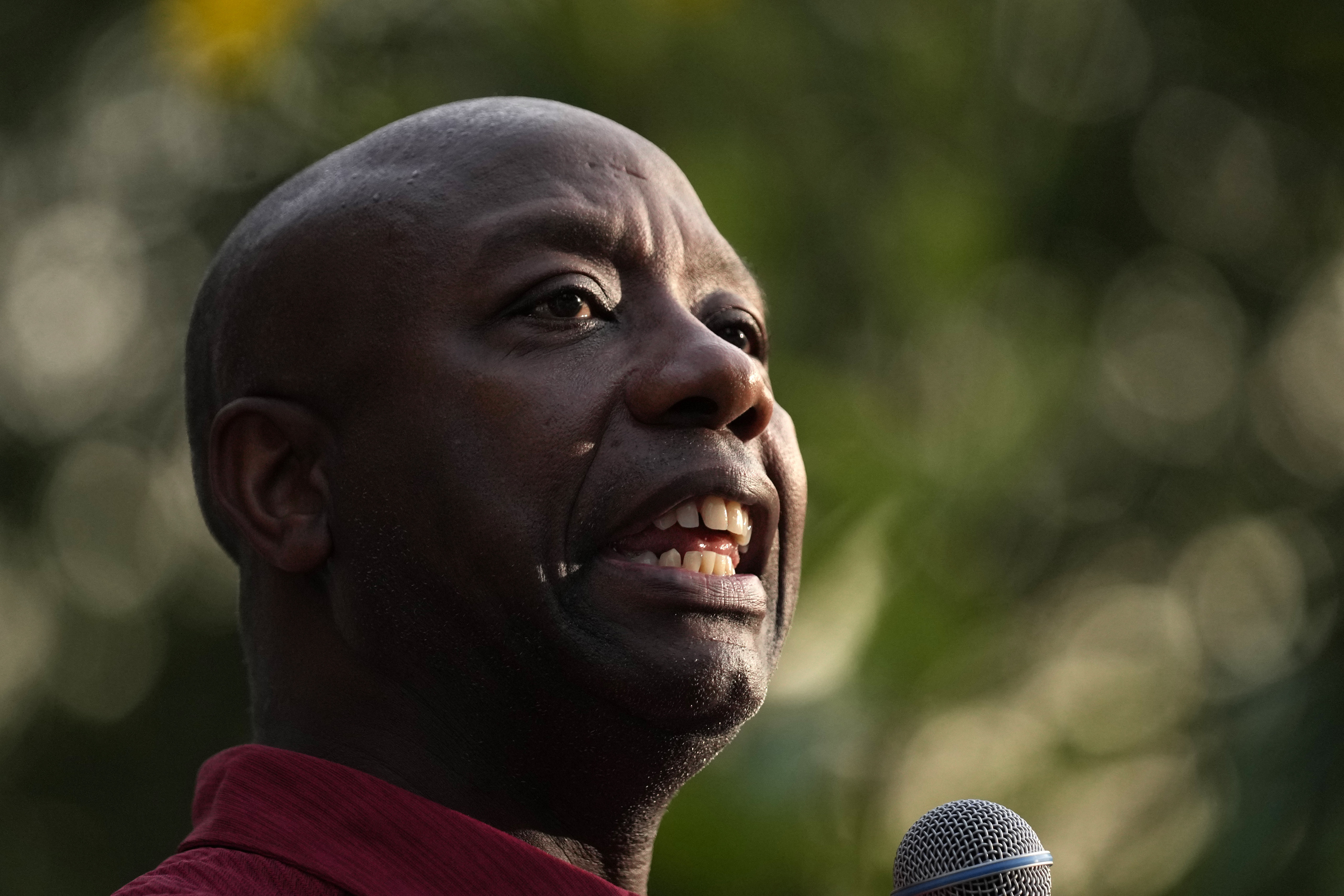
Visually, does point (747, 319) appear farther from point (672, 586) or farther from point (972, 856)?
point (972, 856)

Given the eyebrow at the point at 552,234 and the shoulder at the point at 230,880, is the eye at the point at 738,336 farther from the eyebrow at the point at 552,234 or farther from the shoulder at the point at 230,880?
the shoulder at the point at 230,880

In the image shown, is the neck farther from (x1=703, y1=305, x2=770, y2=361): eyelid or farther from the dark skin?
(x1=703, y1=305, x2=770, y2=361): eyelid

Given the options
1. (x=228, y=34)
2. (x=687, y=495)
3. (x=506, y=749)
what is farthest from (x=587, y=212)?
(x=228, y=34)

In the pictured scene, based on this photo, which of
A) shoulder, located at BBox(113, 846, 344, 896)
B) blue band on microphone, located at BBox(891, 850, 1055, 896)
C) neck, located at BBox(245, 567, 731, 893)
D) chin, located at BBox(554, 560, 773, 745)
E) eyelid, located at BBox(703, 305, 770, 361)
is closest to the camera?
blue band on microphone, located at BBox(891, 850, 1055, 896)

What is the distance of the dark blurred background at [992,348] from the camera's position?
303 inches

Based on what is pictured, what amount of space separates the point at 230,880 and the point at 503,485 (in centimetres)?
80

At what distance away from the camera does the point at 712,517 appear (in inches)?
118

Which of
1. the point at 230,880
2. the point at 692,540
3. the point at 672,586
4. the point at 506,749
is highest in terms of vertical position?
the point at 692,540

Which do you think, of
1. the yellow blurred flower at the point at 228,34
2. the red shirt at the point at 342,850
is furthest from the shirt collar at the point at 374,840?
the yellow blurred flower at the point at 228,34

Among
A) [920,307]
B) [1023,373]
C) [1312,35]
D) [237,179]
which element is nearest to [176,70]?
[237,179]

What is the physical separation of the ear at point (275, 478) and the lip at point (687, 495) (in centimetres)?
58

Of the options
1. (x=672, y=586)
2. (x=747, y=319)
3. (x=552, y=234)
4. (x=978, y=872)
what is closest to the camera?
(x=978, y=872)

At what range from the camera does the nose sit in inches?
116

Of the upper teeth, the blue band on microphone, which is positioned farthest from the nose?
the blue band on microphone
